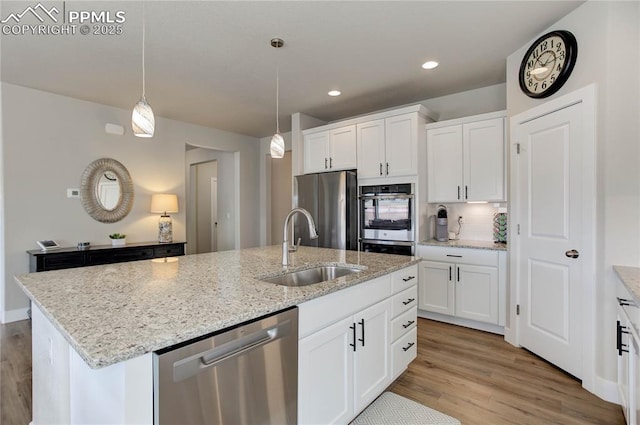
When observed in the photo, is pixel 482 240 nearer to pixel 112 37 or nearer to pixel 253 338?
pixel 253 338

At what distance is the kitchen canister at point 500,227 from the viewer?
11.0ft


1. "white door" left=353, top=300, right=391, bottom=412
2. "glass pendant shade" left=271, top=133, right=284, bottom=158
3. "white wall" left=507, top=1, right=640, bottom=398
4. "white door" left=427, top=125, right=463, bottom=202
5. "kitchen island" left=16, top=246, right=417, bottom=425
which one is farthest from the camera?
"white door" left=427, top=125, right=463, bottom=202

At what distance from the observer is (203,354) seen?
0.99 m

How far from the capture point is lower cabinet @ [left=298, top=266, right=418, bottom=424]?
141 centimetres

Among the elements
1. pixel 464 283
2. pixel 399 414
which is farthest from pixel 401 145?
pixel 399 414

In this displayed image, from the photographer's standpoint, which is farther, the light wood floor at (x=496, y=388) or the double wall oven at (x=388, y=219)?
the double wall oven at (x=388, y=219)

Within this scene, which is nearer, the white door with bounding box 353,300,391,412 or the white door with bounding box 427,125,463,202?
the white door with bounding box 353,300,391,412

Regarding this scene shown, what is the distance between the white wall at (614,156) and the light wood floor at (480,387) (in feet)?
0.98

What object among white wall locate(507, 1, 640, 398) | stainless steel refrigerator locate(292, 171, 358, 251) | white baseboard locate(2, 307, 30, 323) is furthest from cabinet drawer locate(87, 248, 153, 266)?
white wall locate(507, 1, 640, 398)

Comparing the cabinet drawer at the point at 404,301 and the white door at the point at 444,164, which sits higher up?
the white door at the point at 444,164

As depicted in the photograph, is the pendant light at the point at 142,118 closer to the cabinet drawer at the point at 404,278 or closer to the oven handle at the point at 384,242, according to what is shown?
the cabinet drawer at the point at 404,278

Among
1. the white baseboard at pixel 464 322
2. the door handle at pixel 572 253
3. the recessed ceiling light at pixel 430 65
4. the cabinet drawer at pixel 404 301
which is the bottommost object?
the white baseboard at pixel 464 322

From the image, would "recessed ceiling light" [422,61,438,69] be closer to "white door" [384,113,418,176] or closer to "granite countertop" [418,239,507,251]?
"white door" [384,113,418,176]

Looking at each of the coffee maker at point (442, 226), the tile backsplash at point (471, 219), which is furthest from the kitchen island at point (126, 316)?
the tile backsplash at point (471, 219)
